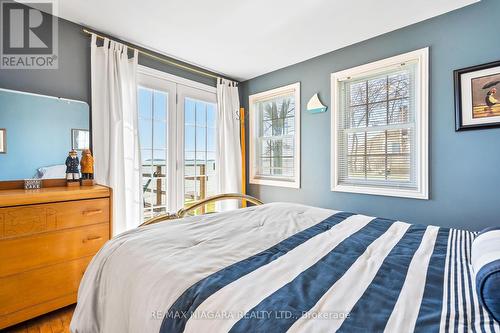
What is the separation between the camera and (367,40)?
2516 mm

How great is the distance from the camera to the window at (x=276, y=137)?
3174mm

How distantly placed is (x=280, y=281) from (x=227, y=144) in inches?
110

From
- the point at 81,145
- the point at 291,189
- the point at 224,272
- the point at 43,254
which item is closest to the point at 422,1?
the point at 291,189

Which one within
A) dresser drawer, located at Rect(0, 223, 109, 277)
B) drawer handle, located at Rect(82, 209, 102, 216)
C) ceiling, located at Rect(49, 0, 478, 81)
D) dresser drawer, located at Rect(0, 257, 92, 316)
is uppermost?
ceiling, located at Rect(49, 0, 478, 81)

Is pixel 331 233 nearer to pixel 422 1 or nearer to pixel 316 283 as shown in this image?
pixel 316 283

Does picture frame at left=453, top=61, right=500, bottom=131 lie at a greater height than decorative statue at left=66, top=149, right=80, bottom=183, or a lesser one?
greater

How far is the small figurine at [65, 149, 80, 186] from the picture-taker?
2.06 metres

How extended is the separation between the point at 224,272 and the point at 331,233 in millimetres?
716

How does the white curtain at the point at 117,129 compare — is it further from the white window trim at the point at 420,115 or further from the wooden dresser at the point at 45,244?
the white window trim at the point at 420,115

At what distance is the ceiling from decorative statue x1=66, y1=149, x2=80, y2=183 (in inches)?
49.5

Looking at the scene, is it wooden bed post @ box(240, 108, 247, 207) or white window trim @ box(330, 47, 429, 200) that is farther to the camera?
wooden bed post @ box(240, 108, 247, 207)

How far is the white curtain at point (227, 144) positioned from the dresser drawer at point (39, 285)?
1924 millimetres

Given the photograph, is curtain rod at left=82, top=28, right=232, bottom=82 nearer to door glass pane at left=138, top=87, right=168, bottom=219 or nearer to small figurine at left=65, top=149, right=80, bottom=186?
door glass pane at left=138, top=87, right=168, bottom=219

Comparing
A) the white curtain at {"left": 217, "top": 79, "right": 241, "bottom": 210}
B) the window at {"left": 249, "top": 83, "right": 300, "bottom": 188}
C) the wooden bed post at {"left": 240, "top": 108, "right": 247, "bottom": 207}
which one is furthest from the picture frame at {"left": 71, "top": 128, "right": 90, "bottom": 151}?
the window at {"left": 249, "top": 83, "right": 300, "bottom": 188}
